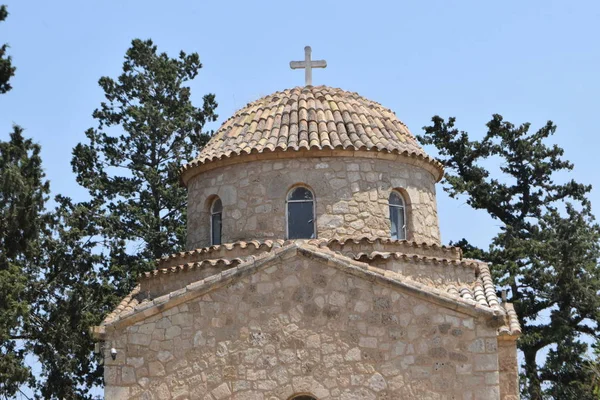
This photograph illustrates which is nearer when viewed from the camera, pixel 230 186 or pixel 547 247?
pixel 230 186

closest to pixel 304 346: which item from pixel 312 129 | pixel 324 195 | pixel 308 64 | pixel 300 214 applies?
pixel 300 214

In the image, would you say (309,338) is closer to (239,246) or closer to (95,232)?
(239,246)

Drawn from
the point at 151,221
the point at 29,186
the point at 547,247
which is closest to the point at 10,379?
the point at 29,186

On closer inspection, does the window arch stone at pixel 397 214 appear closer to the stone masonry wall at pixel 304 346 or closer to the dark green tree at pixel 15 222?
the stone masonry wall at pixel 304 346

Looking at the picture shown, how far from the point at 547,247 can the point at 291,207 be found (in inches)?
535

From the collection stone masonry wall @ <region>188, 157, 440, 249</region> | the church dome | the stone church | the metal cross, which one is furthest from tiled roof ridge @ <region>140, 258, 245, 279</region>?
the metal cross

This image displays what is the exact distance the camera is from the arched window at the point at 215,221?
17469mm

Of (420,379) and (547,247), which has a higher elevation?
(547,247)

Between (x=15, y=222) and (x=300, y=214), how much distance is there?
7375mm

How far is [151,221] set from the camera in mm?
28422

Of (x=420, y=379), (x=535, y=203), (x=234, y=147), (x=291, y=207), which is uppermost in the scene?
(x=535, y=203)

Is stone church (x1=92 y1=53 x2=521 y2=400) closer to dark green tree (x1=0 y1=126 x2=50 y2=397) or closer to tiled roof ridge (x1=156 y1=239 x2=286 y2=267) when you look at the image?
tiled roof ridge (x1=156 y1=239 x2=286 y2=267)

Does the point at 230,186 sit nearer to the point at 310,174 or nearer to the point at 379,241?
the point at 310,174

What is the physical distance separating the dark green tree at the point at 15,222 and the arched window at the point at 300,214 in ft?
21.6
